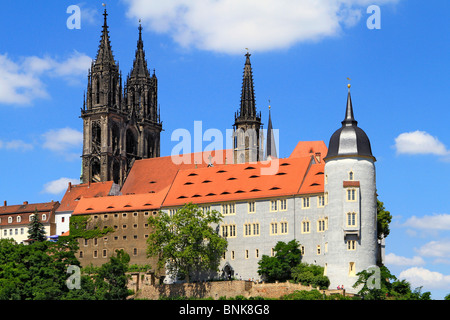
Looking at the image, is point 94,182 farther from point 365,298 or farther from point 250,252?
point 365,298

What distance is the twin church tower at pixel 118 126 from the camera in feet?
504

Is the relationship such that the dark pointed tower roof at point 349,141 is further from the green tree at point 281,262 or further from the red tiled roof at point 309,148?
the red tiled roof at point 309,148

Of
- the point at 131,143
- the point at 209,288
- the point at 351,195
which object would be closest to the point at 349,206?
the point at 351,195

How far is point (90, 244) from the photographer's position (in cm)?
12625

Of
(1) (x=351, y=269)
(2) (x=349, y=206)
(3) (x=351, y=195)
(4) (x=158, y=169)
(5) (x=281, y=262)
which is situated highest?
(4) (x=158, y=169)

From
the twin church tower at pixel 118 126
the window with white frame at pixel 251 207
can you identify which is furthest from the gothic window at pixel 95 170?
the window with white frame at pixel 251 207

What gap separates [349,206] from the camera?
106 meters

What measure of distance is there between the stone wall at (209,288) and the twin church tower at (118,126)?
37.5 meters

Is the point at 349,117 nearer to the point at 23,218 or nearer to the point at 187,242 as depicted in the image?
the point at 187,242

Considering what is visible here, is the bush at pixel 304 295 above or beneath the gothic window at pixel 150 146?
beneath

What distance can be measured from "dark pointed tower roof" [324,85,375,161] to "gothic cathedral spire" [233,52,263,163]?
163ft

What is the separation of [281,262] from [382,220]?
13.2 m

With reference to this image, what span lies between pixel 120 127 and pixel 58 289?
2109 inches

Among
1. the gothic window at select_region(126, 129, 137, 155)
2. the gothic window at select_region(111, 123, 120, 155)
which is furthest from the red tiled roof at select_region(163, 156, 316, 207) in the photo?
the gothic window at select_region(126, 129, 137, 155)
